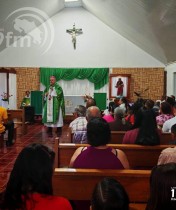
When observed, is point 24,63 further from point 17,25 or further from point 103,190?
point 103,190

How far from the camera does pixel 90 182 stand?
2137mm

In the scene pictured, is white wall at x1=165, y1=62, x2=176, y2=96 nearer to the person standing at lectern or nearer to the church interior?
the church interior

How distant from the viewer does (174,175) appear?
1235mm

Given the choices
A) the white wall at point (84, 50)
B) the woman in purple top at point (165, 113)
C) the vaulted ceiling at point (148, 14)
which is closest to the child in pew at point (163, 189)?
the woman in purple top at point (165, 113)

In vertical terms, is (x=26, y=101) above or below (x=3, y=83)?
below

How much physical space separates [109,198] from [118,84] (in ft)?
35.0

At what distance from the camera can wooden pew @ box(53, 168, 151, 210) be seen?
2.10 meters

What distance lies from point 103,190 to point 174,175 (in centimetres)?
28

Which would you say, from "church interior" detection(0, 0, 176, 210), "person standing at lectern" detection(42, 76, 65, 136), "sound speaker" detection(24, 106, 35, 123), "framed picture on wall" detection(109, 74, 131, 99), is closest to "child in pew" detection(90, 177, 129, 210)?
"person standing at lectern" detection(42, 76, 65, 136)

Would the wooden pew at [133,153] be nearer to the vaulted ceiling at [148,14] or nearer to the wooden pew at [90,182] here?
the wooden pew at [90,182]

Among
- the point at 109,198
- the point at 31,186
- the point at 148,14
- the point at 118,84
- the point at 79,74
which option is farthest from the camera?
the point at 79,74

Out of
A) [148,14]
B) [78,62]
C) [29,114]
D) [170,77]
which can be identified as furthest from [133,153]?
[78,62]

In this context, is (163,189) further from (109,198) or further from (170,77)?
(170,77)

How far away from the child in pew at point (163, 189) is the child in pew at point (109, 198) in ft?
0.37
